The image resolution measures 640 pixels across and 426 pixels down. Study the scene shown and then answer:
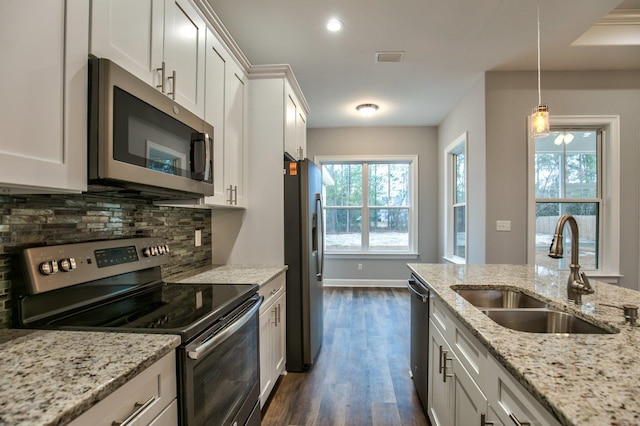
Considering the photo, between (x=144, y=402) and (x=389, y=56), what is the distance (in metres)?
3.16

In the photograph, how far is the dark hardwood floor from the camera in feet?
6.55

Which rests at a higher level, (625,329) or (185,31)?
(185,31)

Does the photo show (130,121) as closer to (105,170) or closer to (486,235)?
(105,170)

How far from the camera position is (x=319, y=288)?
2883 millimetres

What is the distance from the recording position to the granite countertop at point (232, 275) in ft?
6.14

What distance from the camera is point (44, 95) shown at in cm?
88

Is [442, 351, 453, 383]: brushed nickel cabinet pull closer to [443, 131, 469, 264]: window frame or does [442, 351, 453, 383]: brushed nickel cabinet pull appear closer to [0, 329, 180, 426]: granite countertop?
[0, 329, 180, 426]: granite countertop

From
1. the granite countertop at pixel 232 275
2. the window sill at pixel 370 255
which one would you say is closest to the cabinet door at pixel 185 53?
the granite countertop at pixel 232 275

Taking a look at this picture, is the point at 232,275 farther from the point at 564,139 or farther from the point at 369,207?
the point at 369,207

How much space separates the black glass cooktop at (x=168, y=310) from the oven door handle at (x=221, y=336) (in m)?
0.05

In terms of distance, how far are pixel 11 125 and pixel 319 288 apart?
2405mm

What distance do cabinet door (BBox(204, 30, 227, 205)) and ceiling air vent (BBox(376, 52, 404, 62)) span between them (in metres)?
1.57

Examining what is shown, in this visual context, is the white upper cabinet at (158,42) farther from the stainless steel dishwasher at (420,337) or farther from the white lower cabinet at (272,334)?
the stainless steel dishwasher at (420,337)

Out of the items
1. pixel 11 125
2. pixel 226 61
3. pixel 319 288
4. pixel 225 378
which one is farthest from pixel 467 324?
pixel 226 61
